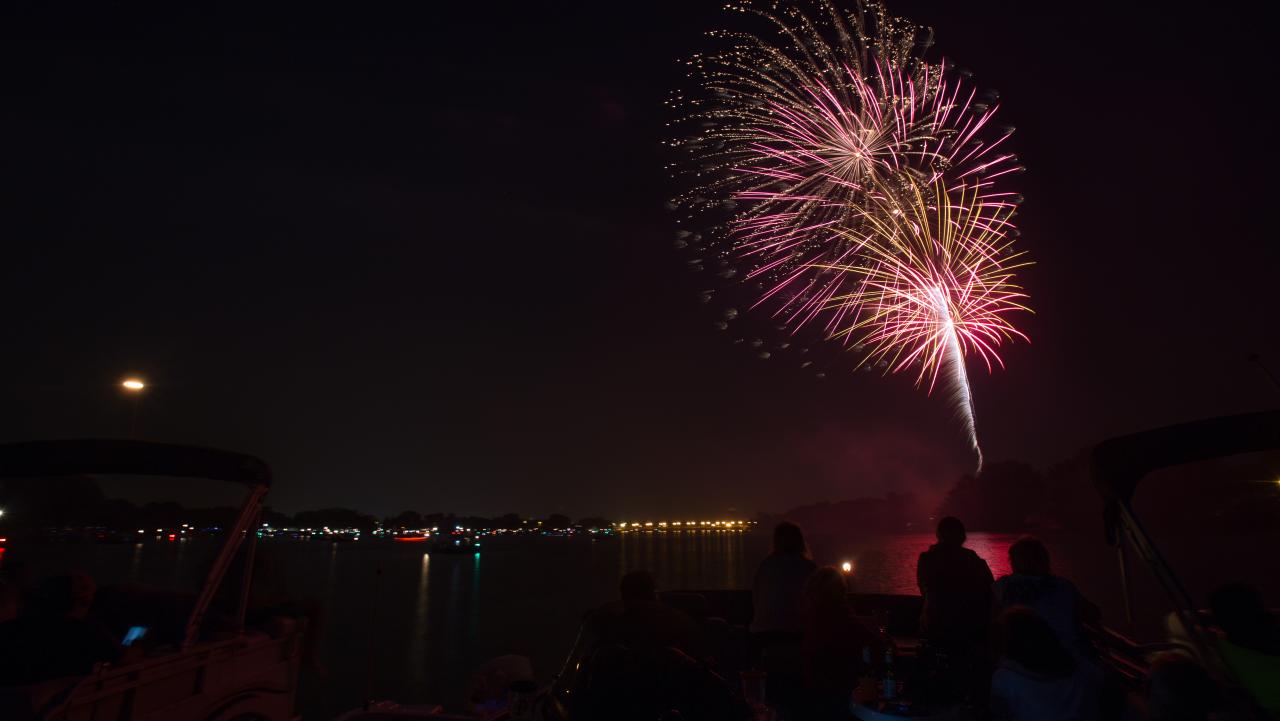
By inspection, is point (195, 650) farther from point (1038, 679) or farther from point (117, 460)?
point (1038, 679)

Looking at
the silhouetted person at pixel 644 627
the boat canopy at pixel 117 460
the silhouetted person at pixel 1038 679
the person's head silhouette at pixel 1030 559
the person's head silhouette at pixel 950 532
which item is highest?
the boat canopy at pixel 117 460

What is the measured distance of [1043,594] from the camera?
5582 millimetres

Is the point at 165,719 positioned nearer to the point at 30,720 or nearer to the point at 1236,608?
the point at 30,720

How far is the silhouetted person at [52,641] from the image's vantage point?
502 centimetres

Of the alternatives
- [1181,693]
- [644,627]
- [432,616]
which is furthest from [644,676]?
[432,616]

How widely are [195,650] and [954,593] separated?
6997 millimetres

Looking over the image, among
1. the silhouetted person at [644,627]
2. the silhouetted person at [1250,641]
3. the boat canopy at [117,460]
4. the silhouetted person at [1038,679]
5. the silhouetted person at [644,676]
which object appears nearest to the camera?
the silhouetted person at [644,676]

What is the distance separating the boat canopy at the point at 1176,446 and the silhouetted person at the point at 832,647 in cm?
265

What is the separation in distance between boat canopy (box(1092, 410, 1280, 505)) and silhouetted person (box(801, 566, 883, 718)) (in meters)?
2.65

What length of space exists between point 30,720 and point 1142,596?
89.3 m

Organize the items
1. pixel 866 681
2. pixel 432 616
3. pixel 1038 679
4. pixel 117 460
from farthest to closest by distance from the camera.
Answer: pixel 432 616, pixel 117 460, pixel 866 681, pixel 1038 679

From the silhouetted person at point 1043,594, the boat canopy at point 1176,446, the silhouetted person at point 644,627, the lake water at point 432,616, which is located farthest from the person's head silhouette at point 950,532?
the lake water at point 432,616

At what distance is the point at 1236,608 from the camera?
476cm

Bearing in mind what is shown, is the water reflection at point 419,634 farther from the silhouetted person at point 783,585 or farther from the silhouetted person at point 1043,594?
the silhouetted person at point 1043,594
